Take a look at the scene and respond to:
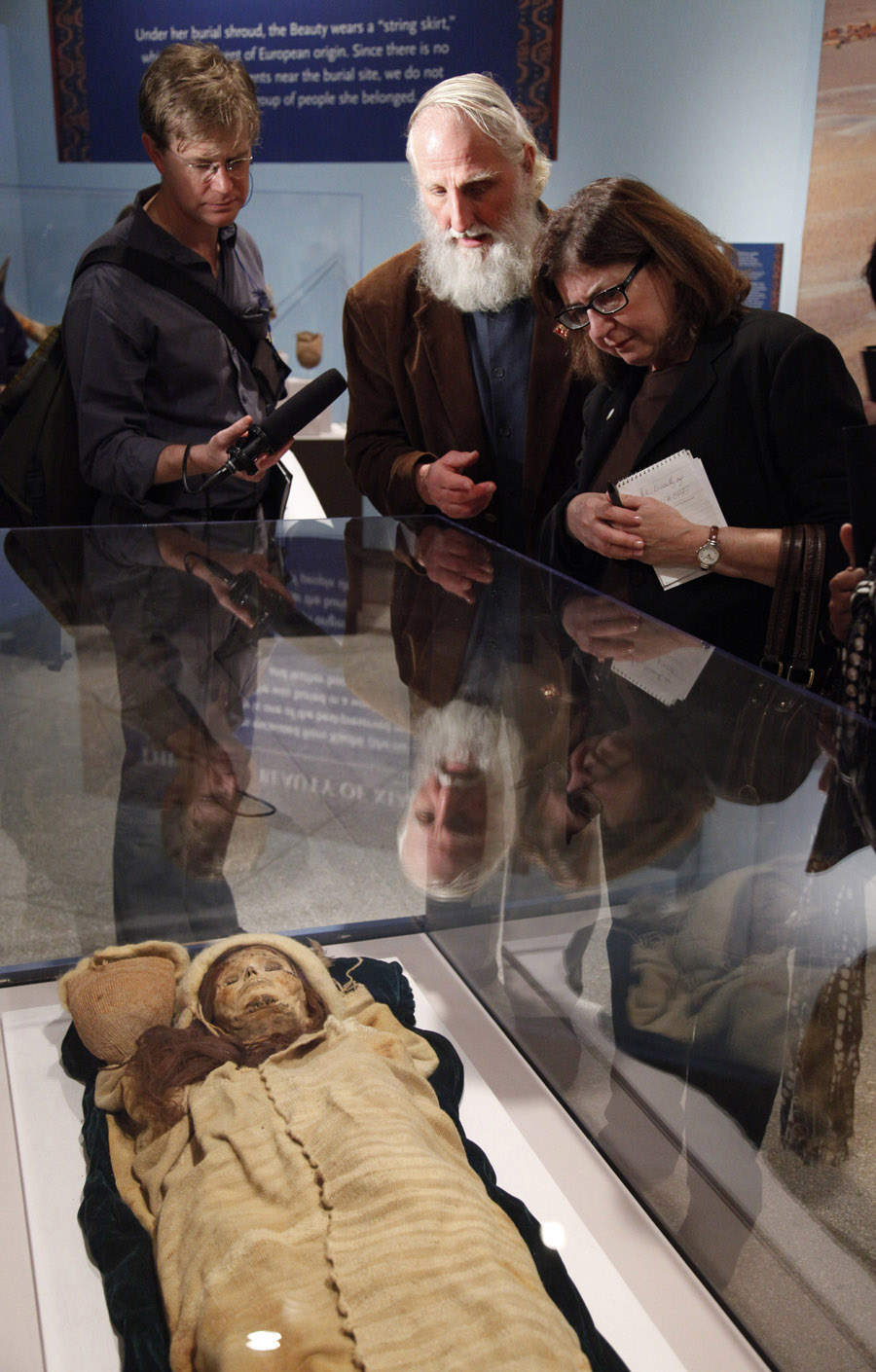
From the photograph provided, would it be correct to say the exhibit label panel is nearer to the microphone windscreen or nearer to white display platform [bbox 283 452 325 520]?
white display platform [bbox 283 452 325 520]

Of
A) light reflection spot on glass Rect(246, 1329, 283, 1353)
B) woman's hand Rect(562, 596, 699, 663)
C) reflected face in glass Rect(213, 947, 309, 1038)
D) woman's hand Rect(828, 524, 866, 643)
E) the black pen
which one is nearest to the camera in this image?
light reflection spot on glass Rect(246, 1329, 283, 1353)

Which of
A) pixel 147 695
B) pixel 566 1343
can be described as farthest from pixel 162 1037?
pixel 147 695

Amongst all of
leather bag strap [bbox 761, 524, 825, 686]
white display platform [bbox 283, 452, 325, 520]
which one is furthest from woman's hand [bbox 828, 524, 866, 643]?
white display platform [bbox 283, 452, 325, 520]

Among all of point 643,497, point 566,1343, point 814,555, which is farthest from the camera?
point 643,497

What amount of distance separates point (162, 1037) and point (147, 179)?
372cm

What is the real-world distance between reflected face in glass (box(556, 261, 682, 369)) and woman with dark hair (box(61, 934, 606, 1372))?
46.0 inches

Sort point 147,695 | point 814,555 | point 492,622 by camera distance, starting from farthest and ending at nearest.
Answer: point 814,555
point 492,622
point 147,695

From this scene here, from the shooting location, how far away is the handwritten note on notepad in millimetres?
1726

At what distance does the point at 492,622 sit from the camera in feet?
5.08

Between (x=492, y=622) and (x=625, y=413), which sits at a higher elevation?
(x=625, y=413)

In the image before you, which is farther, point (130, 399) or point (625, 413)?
point (130, 399)

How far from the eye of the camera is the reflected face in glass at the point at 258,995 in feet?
2.75

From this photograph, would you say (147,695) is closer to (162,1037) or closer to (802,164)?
(162,1037)

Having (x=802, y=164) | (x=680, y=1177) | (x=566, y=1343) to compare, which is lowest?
(x=680, y=1177)
